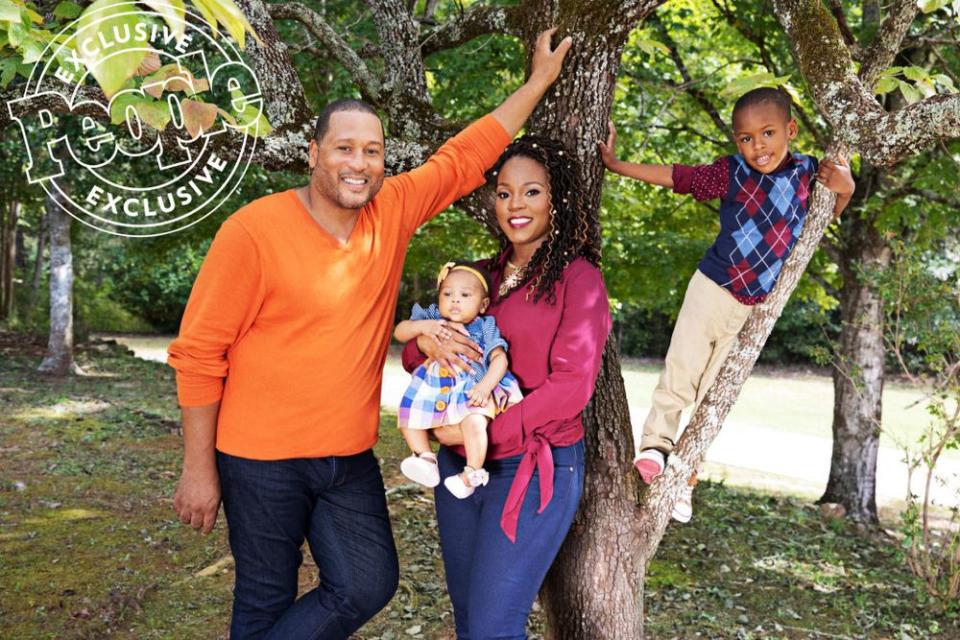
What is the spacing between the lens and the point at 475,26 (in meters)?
4.02

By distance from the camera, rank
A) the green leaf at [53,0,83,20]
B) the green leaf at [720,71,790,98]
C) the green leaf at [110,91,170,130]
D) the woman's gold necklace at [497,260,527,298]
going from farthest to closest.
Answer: the green leaf at [720,71,790,98], the woman's gold necklace at [497,260,527,298], the green leaf at [53,0,83,20], the green leaf at [110,91,170,130]

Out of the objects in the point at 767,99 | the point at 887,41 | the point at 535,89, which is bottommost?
the point at 535,89

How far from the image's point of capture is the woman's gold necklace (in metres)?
2.82

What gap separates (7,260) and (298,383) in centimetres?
1808

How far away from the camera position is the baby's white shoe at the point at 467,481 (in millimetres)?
2682

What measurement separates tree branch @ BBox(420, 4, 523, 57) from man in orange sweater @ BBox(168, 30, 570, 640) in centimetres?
116

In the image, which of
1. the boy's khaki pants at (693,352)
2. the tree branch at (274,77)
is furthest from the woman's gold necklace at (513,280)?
the tree branch at (274,77)

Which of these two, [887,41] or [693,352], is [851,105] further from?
[693,352]

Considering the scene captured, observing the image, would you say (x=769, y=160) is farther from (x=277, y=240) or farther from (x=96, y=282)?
(x=96, y=282)

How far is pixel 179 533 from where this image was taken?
5.78 metres

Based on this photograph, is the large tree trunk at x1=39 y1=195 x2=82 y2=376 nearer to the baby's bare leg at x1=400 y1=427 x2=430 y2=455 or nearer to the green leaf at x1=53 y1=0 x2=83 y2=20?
the green leaf at x1=53 y1=0 x2=83 y2=20

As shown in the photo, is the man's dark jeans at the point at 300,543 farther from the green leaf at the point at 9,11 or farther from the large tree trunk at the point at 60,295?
the large tree trunk at the point at 60,295

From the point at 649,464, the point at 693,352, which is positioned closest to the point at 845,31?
the point at 693,352

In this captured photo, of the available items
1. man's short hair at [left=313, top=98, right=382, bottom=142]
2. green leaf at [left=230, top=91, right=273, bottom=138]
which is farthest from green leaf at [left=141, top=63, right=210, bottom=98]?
man's short hair at [left=313, top=98, right=382, bottom=142]
